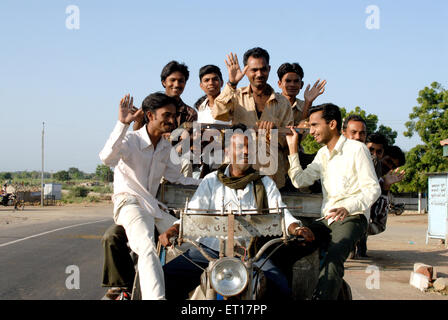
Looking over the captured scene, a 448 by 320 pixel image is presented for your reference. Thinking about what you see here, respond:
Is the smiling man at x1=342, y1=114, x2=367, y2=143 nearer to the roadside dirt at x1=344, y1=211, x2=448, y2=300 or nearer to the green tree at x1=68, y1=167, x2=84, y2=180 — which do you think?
the roadside dirt at x1=344, y1=211, x2=448, y2=300

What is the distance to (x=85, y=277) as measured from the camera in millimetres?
9164

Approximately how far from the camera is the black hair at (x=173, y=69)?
708cm

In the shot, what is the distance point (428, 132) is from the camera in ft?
109

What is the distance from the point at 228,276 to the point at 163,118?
2.12 metres

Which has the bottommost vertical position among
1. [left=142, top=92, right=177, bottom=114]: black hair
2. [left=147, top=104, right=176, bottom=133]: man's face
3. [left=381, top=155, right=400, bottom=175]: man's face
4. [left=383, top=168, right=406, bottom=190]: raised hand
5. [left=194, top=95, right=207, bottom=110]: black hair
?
[left=383, top=168, right=406, bottom=190]: raised hand

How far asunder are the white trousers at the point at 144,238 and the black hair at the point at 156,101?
2.87 feet

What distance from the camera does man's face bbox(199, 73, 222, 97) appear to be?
24.4 feet

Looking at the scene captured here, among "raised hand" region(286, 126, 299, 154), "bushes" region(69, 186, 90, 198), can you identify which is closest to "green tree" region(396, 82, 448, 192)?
"raised hand" region(286, 126, 299, 154)

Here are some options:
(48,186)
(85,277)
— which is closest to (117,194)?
(85,277)

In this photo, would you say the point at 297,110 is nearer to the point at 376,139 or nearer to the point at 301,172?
the point at 376,139

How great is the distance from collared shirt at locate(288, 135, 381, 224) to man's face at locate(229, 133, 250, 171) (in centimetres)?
91

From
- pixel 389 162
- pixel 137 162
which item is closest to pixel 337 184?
pixel 137 162

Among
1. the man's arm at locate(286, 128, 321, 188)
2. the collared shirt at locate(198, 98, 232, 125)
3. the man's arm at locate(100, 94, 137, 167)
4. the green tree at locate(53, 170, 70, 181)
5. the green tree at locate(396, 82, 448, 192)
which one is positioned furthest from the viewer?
the green tree at locate(53, 170, 70, 181)
